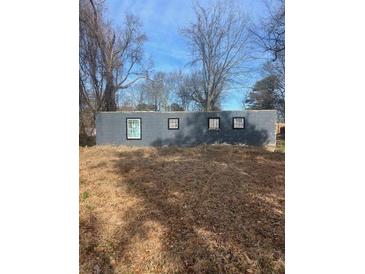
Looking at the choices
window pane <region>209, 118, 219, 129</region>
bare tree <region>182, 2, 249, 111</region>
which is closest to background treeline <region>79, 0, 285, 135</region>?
bare tree <region>182, 2, 249, 111</region>

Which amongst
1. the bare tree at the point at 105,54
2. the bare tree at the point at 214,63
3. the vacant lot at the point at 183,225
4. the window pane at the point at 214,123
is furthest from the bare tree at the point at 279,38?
the window pane at the point at 214,123

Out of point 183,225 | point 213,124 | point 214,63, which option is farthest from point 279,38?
point 213,124

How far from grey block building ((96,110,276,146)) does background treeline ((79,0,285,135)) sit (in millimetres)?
432

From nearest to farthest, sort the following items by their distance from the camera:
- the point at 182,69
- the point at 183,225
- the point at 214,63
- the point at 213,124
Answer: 1. the point at 183,225
2. the point at 182,69
3. the point at 214,63
4. the point at 213,124

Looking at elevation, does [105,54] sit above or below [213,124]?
above

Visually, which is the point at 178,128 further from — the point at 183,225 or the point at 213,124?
the point at 183,225

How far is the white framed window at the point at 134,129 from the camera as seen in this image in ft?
30.8

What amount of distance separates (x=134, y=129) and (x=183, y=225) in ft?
24.6

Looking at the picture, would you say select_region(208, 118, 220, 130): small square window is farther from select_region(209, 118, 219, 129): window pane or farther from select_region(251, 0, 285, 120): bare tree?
select_region(251, 0, 285, 120): bare tree

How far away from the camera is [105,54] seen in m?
5.14

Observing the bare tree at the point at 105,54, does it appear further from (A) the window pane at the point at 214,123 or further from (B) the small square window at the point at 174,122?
(A) the window pane at the point at 214,123

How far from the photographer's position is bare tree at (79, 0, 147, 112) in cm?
295
